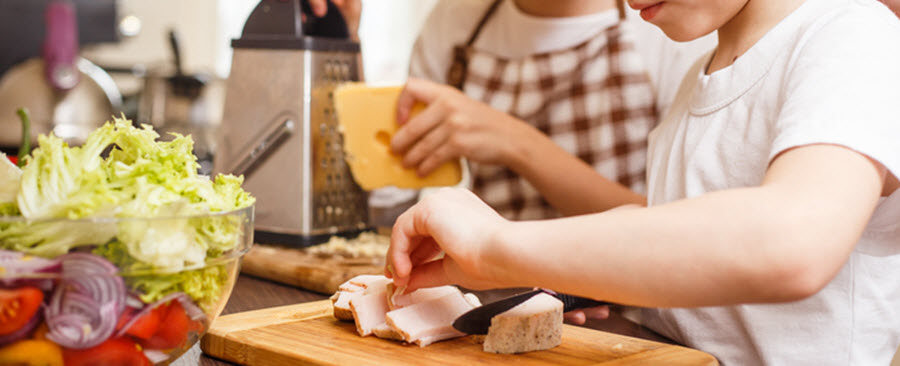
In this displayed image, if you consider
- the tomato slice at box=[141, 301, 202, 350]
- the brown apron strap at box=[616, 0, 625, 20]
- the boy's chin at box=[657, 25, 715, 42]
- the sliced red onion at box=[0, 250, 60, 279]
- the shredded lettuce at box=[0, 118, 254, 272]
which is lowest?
the tomato slice at box=[141, 301, 202, 350]

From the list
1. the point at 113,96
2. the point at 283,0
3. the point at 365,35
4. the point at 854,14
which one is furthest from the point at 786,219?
the point at 365,35

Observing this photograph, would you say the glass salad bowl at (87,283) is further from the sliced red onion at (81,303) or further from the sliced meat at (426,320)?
the sliced meat at (426,320)

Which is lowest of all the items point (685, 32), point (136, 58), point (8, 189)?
point (136, 58)

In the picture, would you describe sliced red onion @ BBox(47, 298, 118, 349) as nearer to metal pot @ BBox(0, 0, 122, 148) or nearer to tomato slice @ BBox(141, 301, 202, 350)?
tomato slice @ BBox(141, 301, 202, 350)

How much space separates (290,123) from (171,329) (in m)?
0.78

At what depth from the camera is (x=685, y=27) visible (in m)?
0.85

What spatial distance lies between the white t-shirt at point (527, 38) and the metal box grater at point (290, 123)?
0.45 meters

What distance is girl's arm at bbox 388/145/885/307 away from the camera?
0.56 m

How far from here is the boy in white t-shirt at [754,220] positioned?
57 centimetres

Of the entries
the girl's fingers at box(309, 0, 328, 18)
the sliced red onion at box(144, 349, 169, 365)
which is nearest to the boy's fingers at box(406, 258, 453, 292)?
the sliced red onion at box(144, 349, 169, 365)

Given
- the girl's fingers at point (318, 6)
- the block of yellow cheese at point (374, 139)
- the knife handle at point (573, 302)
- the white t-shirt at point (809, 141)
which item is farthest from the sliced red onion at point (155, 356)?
the girl's fingers at point (318, 6)

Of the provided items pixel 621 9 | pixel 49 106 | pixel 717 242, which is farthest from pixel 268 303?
pixel 49 106

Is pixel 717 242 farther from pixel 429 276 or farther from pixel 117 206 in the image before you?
pixel 117 206

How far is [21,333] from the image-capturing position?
1.92 feet
